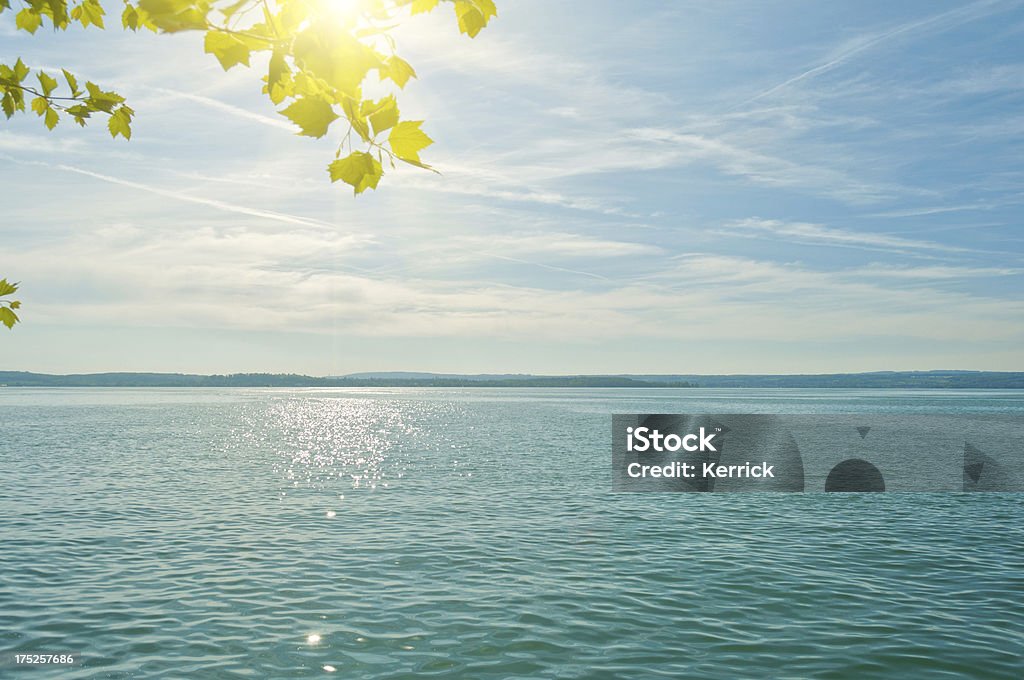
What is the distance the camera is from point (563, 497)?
42688 mm

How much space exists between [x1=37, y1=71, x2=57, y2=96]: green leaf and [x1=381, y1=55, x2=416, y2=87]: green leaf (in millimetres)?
4640

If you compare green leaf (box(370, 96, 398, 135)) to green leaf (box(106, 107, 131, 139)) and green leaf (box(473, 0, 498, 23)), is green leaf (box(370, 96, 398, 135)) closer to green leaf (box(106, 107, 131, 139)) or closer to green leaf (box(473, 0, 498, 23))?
green leaf (box(473, 0, 498, 23))

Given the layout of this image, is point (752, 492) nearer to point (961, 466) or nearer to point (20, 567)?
point (961, 466)

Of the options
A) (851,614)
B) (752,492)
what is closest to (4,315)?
(851,614)

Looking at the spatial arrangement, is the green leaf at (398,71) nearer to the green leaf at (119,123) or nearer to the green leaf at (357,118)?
the green leaf at (357,118)

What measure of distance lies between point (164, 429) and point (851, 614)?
10682 cm

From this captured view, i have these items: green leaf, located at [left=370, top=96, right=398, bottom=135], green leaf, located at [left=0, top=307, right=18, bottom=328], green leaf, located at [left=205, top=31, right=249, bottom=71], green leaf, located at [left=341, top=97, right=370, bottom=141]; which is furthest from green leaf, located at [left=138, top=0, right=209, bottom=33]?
green leaf, located at [left=0, top=307, right=18, bottom=328]

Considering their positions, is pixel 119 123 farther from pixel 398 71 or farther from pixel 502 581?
pixel 502 581

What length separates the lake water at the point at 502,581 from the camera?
17188 millimetres

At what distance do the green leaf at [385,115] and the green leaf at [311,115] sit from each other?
0.18 meters

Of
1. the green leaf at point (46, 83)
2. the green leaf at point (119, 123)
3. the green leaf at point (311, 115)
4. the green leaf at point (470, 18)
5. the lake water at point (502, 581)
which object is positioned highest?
the green leaf at point (46, 83)

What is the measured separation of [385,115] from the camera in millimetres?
3062

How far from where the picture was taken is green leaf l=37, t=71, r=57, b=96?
5996mm

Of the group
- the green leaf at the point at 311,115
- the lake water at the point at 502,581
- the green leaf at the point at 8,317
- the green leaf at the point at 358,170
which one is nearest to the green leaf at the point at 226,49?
the green leaf at the point at 311,115
